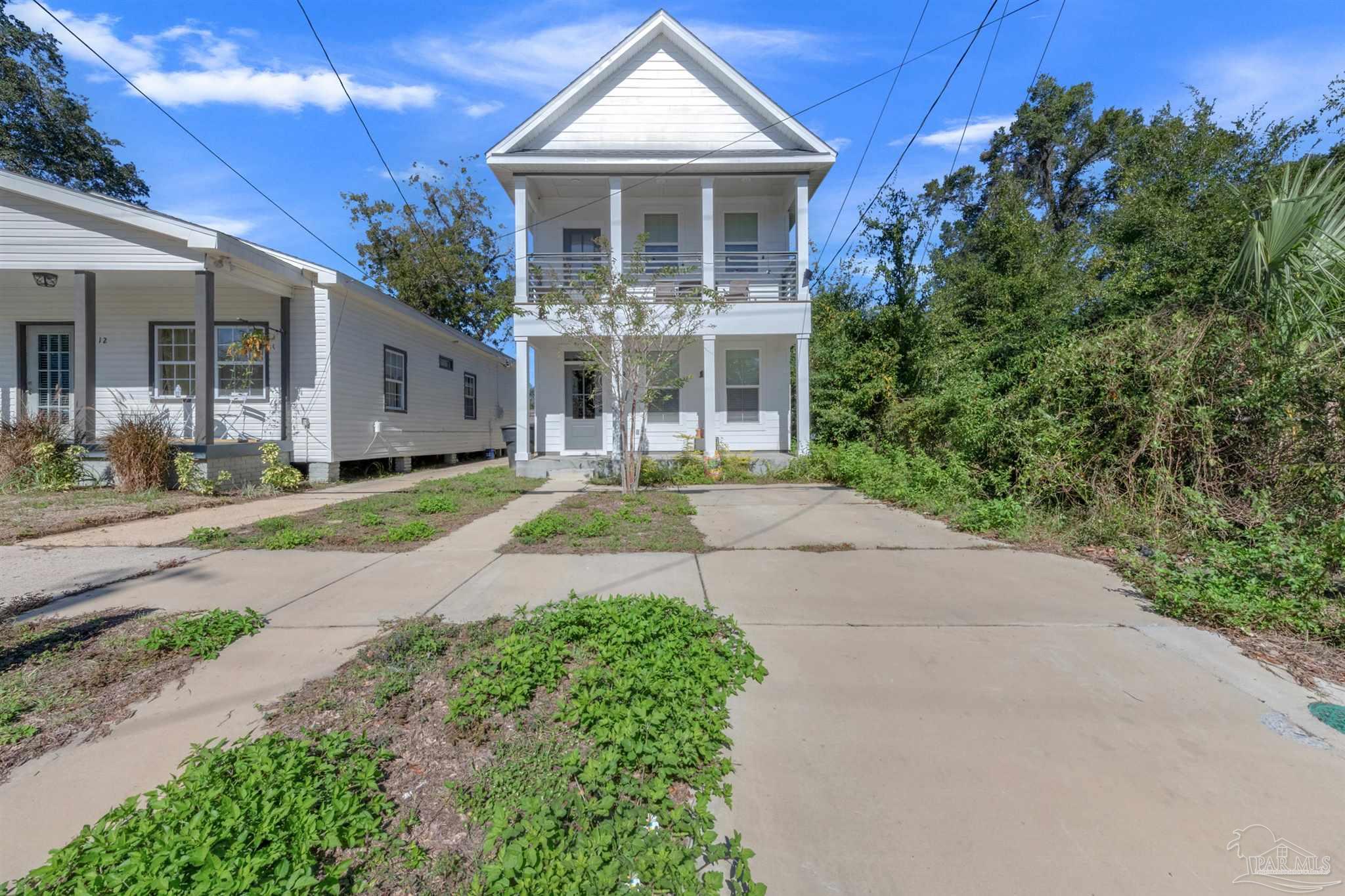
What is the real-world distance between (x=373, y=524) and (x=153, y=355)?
28.0 feet

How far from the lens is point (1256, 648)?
325 cm

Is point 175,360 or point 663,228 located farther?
point 663,228

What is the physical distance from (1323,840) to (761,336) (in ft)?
39.6

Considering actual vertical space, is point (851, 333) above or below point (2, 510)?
above

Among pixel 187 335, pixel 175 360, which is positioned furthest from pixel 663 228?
pixel 175 360

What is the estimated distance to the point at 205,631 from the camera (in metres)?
3.36

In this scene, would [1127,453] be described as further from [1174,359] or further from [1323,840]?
[1323,840]

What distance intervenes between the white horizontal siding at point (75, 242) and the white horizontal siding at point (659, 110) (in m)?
7.79

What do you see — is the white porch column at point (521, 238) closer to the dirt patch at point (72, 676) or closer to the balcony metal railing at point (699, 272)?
the balcony metal railing at point (699, 272)

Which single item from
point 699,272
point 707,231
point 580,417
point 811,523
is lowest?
point 811,523

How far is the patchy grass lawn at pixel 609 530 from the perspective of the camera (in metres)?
5.59

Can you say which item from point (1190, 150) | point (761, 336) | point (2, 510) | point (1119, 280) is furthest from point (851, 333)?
point (2, 510)

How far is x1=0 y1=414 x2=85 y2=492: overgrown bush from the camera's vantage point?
9.12m

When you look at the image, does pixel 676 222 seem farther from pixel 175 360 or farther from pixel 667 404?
pixel 175 360
